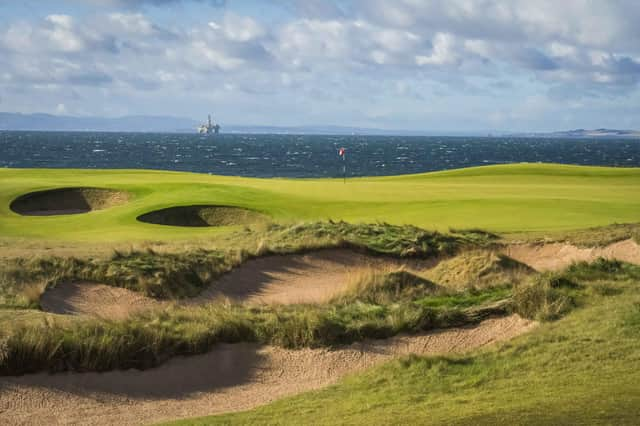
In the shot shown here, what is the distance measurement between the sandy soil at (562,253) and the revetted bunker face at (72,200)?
1904cm

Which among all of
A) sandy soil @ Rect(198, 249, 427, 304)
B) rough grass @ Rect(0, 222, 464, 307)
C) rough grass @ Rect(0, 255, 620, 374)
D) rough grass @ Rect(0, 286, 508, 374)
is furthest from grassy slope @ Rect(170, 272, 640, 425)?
rough grass @ Rect(0, 222, 464, 307)

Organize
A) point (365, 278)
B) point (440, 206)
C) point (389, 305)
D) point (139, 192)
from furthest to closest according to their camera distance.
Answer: point (139, 192) < point (440, 206) < point (365, 278) < point (389, 305)

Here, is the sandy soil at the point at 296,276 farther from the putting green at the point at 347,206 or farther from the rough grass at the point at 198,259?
the putting green at the point at 347,206

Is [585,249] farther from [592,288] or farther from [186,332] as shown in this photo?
[186,332]

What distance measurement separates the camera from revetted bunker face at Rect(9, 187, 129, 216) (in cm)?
3234

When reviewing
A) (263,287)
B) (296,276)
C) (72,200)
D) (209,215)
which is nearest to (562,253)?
(296,276)

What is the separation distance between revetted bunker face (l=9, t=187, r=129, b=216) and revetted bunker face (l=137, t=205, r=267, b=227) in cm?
733

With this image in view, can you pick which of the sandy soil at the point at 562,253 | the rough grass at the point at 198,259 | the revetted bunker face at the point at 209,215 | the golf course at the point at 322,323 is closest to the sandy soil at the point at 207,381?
the golf course at the point at 322,323

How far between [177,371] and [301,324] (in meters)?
1.96

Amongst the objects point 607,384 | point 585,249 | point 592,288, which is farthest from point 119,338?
point 585,249

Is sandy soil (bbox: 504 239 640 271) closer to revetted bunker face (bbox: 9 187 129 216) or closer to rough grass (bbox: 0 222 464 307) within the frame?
rough grass (bbox: 0 222 464 307)

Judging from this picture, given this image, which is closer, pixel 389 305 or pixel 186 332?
pixel 186 332

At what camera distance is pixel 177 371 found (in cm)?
1005

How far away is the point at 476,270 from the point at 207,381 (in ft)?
27.6
